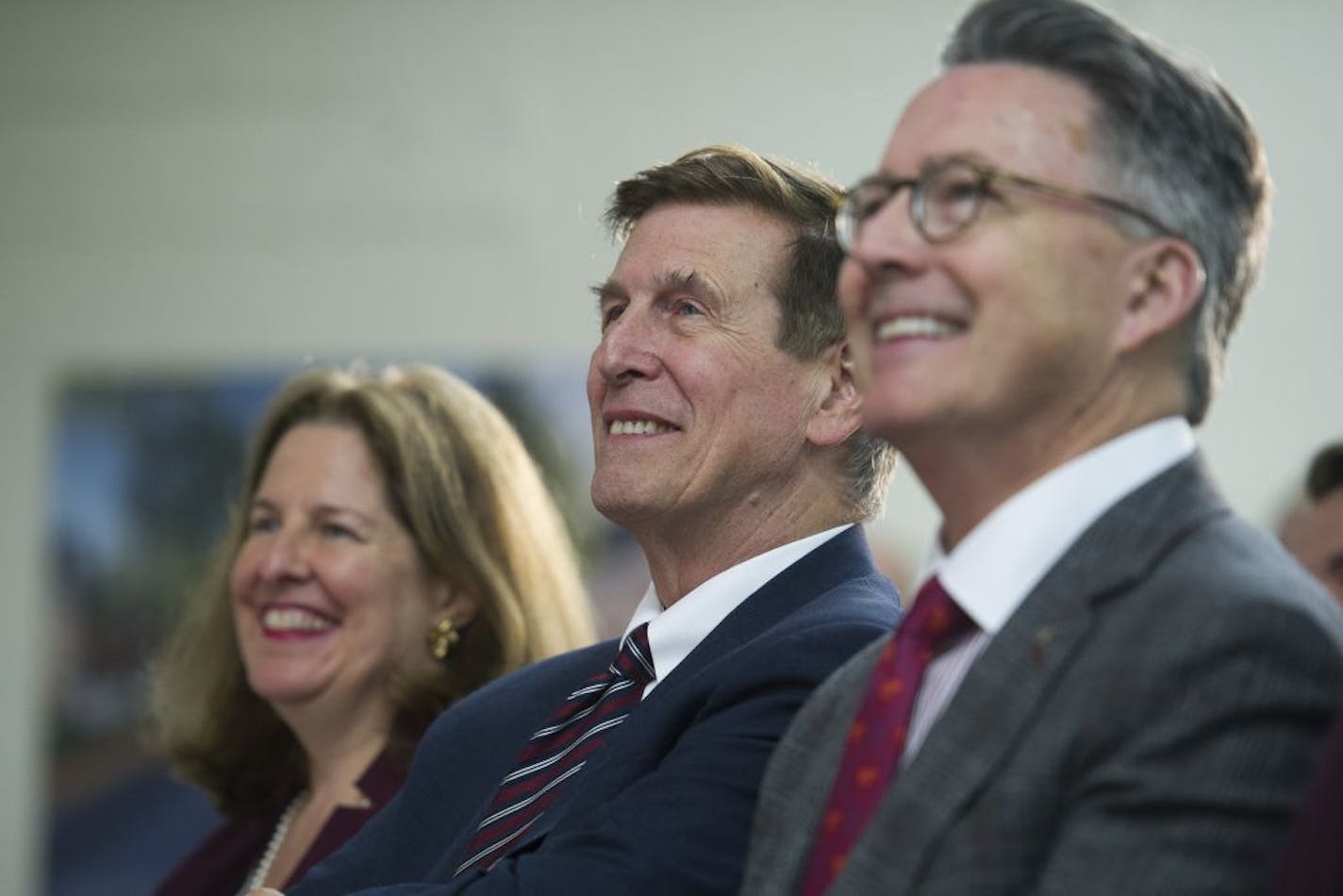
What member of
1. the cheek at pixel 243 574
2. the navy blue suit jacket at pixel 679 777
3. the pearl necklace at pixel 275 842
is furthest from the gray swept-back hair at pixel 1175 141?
the pearl necklace at pixel 275 842

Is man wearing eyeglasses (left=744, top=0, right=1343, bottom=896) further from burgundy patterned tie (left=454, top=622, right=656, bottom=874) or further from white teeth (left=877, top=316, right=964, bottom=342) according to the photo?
burgundy patterned tie (left=454, top=622, right=656, bottom=874)

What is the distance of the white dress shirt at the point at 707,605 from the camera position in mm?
2465

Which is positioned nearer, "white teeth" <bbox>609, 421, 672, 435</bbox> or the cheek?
"white teeth" <bbox>609, 421, 672, 435</bbox>

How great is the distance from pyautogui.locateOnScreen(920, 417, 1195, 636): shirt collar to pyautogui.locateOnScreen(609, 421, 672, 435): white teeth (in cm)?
98

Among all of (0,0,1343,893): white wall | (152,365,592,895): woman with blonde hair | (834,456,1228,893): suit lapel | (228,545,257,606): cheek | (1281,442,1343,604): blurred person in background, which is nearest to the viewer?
(834,456,1228,893): suit lapel

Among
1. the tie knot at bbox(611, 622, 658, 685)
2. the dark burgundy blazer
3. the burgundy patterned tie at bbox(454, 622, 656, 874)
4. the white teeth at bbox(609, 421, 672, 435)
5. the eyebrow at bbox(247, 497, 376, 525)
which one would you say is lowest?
the dark burgundy blazer

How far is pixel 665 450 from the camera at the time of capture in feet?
8.55

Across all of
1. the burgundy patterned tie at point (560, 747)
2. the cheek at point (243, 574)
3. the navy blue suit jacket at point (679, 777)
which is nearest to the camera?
the navy blue suit jacket at point (679, 777)

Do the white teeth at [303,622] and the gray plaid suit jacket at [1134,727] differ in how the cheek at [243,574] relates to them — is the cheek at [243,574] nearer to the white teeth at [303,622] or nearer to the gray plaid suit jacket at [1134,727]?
the white teeth at [303,622]

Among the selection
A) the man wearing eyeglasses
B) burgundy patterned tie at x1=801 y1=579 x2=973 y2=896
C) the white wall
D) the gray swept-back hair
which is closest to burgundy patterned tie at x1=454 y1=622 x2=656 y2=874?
the man wearing eyeglasses

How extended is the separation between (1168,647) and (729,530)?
1209mm

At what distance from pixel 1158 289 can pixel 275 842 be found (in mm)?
2523

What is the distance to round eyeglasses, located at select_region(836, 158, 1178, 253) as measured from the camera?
1.70 m

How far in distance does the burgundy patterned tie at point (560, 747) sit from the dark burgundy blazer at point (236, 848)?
3.24 feet
